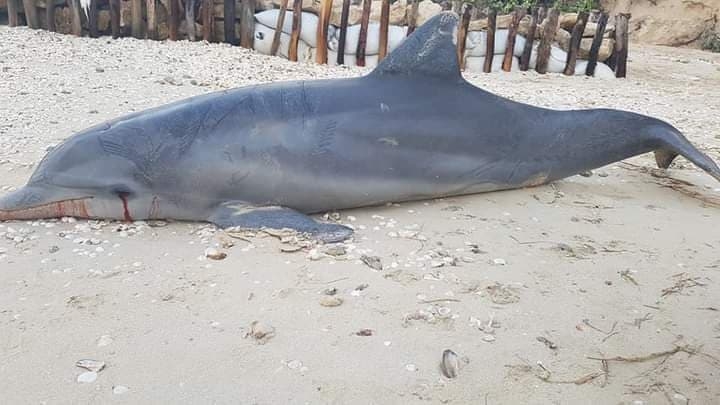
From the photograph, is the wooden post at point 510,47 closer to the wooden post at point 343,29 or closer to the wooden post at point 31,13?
the wooden post at point 343,29

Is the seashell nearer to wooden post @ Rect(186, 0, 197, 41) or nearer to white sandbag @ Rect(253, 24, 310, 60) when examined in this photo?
white sandbag @ Rect(253, 24, 310, 60)

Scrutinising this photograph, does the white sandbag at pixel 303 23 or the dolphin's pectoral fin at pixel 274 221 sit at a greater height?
the white sandbag at pixel 303 23

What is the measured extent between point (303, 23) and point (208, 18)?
1492 millimetres

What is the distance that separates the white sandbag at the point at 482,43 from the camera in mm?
10836

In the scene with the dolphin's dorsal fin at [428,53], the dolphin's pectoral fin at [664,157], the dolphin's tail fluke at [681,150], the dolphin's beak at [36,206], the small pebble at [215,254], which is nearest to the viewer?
the small pebble at [215,254]

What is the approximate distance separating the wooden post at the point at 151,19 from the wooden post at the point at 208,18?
749 mm

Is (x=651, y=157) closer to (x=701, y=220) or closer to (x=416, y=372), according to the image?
(x=701, y=220)

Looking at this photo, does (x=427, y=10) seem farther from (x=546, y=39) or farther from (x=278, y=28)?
(x=278, y=28)

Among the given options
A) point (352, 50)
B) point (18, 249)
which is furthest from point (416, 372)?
point (352, 50)

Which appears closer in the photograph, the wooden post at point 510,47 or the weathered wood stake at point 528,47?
the wooden post at point 510,47

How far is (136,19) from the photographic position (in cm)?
1068

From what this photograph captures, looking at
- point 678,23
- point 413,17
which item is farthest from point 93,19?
point 678,23

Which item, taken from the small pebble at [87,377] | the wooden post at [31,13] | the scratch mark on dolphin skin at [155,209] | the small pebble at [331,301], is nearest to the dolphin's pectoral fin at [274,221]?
the scratch mark on dolphin skin at [155,209]

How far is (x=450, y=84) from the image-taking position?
183 inches
